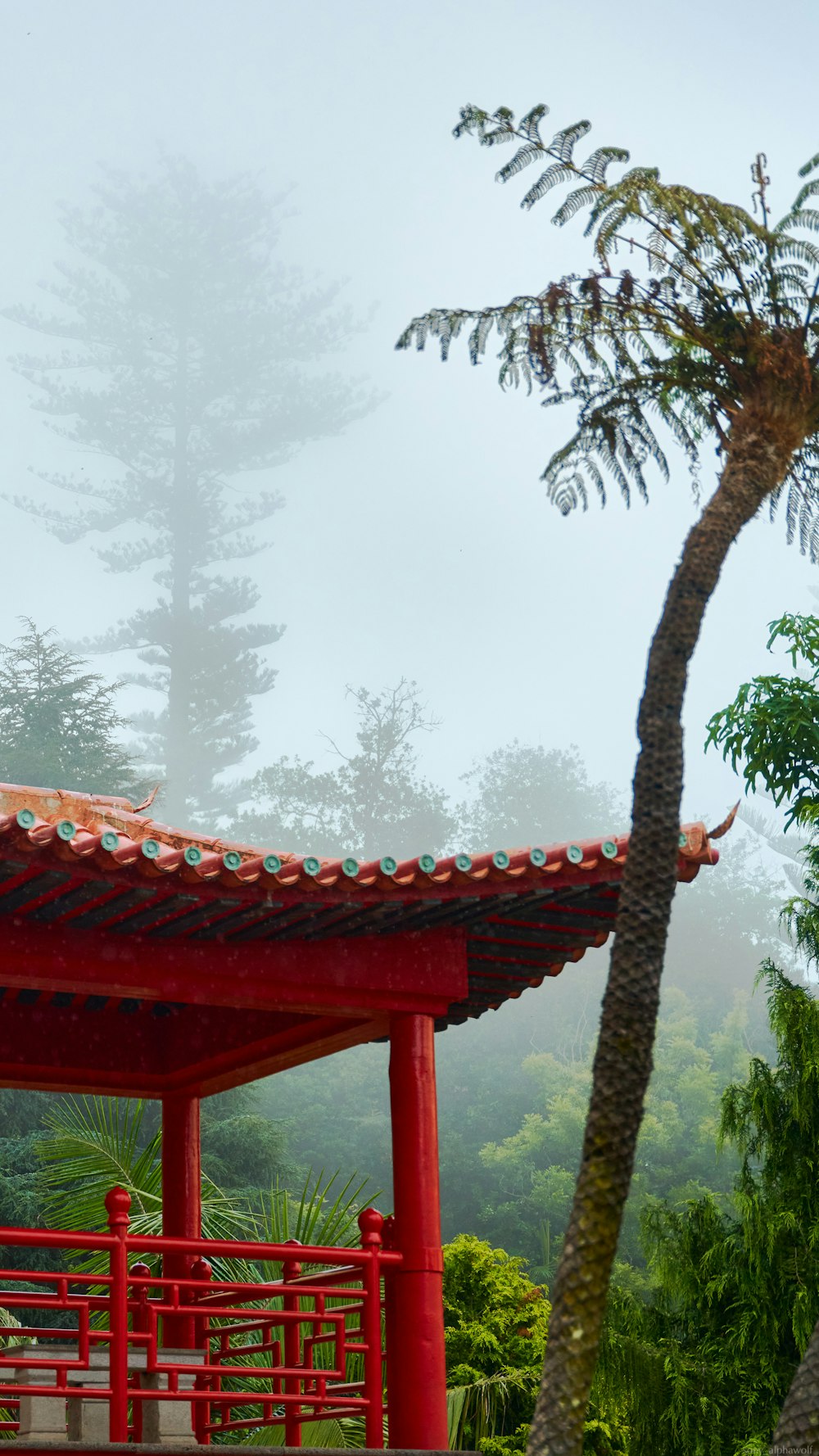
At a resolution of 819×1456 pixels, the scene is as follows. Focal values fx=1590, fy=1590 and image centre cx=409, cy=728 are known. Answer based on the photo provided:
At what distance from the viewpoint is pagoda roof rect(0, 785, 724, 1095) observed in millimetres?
4918

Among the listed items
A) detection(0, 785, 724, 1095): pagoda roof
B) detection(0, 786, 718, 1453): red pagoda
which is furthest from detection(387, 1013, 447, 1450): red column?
detection(0, 785, 724, 1095): pagoda roof

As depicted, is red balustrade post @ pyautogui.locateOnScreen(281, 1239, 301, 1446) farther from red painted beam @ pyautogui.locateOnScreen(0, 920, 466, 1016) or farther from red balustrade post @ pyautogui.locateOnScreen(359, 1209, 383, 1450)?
red painted beam @ pyautogui.locateOnScreen(0, 920, 466, 1016)

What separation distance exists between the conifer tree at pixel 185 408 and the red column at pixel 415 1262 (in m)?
39.4

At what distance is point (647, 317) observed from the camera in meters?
5.65

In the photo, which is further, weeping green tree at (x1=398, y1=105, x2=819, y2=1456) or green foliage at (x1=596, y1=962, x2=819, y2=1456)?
green foliage at (x1=596, y1=962, x2=819, y2=1456)

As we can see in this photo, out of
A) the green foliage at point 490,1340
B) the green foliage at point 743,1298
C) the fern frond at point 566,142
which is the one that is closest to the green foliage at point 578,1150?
the green foliage at point 490,1340

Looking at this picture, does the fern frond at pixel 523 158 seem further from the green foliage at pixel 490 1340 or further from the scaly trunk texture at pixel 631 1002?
the green foliage at pixel 490 1340

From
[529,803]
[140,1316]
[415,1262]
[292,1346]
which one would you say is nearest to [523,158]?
[415,1262]

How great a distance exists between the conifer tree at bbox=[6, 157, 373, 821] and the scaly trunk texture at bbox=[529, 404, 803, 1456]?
40.6 meters

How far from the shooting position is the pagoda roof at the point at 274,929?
16.1ft

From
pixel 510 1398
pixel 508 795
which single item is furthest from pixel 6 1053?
pixel 508 795

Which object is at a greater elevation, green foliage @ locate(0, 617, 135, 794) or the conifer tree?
the conifer tree

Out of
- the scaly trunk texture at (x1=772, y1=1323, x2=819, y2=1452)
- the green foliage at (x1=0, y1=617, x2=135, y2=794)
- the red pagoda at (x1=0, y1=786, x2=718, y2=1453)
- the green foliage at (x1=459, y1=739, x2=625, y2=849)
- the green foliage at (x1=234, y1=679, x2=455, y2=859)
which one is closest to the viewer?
the scaly trunk texture at (x1=772, y1=1323, x2=819, y2=1452)

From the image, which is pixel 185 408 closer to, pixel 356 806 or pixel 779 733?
pixel 356 806
